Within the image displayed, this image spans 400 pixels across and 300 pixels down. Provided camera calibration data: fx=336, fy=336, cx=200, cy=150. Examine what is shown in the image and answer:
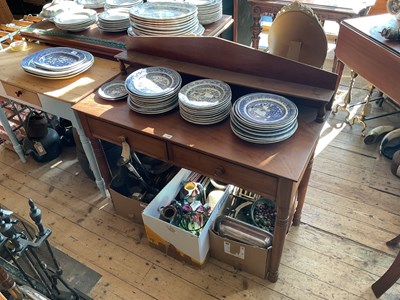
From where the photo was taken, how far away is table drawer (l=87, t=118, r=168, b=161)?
1337mm

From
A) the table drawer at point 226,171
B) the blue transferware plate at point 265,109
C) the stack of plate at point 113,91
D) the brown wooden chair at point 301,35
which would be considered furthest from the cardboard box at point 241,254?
the brown wooden chair at point 301,35

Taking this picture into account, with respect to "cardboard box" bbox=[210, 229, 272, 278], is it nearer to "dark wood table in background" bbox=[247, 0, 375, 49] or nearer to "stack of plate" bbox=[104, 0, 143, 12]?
"stack of plate" bbox=[104, 0, 143, 12]

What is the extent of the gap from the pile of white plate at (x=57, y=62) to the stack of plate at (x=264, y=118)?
2.87 ft

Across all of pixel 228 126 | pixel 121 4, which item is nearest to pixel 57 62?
pixel 121 4

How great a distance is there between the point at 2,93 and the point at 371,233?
2030 millimetres

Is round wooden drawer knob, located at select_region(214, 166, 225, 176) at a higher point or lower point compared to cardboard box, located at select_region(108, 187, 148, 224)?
higher

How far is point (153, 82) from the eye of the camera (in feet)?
4.64

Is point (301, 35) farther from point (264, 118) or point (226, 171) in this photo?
point (226, 171)

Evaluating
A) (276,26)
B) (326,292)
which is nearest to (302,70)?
(276,26)

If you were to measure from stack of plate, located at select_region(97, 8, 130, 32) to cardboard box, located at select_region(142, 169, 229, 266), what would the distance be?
868 millimetres

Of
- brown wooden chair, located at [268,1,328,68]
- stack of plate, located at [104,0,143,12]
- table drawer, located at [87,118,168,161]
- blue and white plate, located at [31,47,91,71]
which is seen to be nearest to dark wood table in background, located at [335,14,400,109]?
brown wooden chair, located at [268,1,328,68]

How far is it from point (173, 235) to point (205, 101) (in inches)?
24.5

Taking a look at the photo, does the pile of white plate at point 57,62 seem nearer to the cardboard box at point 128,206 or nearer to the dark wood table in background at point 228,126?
the dark wood table in background at point 228,126

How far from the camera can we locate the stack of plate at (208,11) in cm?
181
